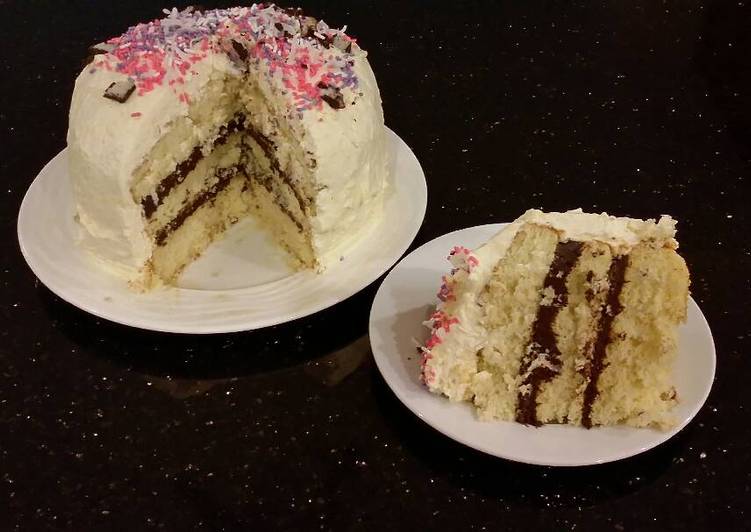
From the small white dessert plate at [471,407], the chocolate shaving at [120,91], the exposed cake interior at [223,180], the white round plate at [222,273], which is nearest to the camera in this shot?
the small white dessert plate at [471,407]

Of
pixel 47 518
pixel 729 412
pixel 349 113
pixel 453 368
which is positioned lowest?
pixel 47 518

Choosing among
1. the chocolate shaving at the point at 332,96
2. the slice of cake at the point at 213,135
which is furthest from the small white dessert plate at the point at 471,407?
the chocolate shaving at the point at 332,96

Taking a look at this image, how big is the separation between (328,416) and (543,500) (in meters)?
0.45

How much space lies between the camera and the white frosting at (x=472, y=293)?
143 cm

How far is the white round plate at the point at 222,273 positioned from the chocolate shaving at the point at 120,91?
13.5 inches

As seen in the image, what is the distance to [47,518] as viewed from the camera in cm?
140

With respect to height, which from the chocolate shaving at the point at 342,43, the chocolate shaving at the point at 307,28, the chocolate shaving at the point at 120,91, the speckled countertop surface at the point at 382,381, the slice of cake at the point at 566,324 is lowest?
the speckled countertop surface at the point at 382,381

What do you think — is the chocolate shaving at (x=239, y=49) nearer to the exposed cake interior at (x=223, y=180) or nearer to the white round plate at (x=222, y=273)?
the exposed cake interior at (x=223, y=180)

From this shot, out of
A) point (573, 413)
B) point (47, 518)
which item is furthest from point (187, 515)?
point (573, 413)

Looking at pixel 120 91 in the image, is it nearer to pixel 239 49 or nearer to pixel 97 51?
pixel 97 51

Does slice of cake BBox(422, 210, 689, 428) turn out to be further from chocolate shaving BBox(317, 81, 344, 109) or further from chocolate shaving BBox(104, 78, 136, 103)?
chocolate shaving BBox(104, 78, 136, 103)

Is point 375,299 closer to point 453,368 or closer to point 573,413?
point 453,368

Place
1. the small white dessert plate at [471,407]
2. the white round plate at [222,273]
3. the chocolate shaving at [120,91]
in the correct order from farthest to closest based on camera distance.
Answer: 1. the chocolate shaving at [120,91]
2. the white round plate at [222,273]
3. the small white dessert plate at [471,407]

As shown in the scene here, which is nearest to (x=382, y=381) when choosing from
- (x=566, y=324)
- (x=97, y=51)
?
(x=566, y=324)
